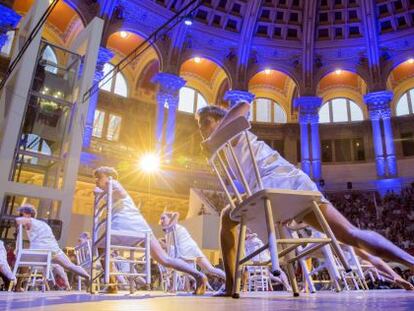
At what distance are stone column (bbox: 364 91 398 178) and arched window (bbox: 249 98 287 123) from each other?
5.71m

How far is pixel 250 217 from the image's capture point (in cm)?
256

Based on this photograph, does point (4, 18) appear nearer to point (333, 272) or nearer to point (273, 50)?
point (273, 50)

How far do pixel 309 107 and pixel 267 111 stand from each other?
152 inches

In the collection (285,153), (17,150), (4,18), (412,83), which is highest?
(412,83)

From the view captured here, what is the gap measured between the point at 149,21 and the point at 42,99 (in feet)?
37.7

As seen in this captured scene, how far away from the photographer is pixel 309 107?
21734 millimetres

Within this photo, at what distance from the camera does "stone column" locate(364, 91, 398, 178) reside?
20.0 meters

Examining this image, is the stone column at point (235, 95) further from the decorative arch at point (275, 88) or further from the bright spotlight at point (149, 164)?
the bright spotlight at point (149, 164)

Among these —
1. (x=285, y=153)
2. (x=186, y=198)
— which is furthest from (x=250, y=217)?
(x=285, y=153)

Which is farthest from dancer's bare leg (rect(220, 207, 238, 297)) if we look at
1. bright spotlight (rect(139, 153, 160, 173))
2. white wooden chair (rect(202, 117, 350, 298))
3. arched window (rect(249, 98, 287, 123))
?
arched window (rect(249, 98, 287, 123))

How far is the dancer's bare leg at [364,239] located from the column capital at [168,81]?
709 inches

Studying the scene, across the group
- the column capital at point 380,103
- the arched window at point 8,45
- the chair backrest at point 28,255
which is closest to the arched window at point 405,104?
Answer: the column capital at point 380,103

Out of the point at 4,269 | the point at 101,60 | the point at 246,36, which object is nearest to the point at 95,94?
the point at 101,60

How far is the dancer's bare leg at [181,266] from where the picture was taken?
3.43 meters
